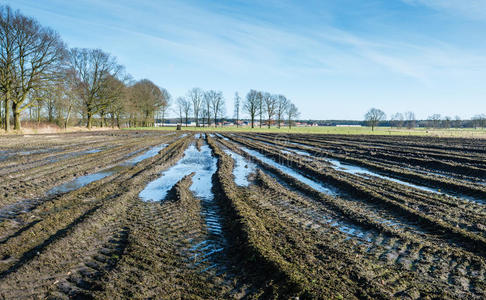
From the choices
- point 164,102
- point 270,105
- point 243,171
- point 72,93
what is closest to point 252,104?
point 270,105

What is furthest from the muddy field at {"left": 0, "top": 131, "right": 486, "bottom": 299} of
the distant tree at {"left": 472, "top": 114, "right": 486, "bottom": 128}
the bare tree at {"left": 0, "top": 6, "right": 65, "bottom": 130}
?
the distant tree at {"left": 472, "top": 114, "right": 486, "bottom": 128}

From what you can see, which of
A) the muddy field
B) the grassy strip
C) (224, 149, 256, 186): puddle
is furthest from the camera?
(224, 149, 256, 186): puddle

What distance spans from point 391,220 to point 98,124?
80748mm

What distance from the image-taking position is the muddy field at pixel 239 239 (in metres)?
3.93

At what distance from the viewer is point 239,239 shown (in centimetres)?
553

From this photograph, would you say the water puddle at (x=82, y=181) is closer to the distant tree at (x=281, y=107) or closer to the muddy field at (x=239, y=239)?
the muddy field at (x=239, y=239)

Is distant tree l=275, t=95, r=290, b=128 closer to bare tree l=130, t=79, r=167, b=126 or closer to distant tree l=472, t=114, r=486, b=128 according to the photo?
bare tree l=130, t=79, r=167, b=126

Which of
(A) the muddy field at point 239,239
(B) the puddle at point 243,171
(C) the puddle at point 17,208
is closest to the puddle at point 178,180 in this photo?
(A) the muddy field at point 239,239

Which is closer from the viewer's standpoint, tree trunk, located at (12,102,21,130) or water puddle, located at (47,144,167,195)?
water puddle, located at (47,144,167,195)

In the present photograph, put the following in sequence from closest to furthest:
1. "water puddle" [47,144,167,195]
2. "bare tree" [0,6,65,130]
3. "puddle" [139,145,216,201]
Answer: "puddle" [139,145,216,201] < "water puddle" [47,144,167,195] < "bare tree" [0,6,65,130]

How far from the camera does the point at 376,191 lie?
969cm

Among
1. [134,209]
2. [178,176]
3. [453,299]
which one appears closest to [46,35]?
[178,176]

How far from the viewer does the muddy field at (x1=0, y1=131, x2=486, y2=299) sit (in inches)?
155

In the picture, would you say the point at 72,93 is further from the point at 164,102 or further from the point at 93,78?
the point at 164,102
